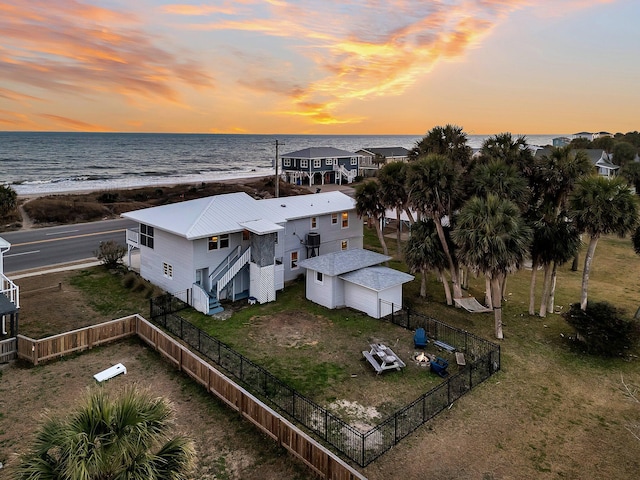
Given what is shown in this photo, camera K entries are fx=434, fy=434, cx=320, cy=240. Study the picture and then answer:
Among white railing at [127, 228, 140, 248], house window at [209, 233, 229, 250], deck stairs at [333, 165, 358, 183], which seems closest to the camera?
house window at [209, 233, 229, 250]

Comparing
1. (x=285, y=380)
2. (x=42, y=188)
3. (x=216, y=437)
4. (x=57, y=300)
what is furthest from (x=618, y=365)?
(x=42, y=188)

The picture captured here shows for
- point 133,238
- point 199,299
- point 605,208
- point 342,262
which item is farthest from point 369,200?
point 133,238

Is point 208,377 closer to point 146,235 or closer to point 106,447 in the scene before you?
point 106,447

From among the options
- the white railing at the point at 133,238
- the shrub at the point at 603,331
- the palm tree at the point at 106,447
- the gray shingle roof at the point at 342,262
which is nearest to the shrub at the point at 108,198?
the white railing at the point at 133,238

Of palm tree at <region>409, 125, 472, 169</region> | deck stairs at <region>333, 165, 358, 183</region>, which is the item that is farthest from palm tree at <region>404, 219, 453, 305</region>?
deck stairs at <region>333, 165, 358, 183</region>

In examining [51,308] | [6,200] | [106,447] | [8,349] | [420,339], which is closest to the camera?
[106,447]

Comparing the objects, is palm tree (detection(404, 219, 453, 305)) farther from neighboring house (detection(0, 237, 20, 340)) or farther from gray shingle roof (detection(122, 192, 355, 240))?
neighboring house (detection(0, 237, 20, 340))
